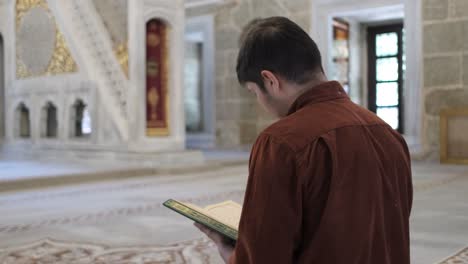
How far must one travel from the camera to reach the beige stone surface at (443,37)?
889 cm

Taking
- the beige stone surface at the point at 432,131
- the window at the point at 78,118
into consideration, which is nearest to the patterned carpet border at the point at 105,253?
the window at the point at 78,118

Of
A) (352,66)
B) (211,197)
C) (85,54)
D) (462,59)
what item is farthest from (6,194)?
(352,66)

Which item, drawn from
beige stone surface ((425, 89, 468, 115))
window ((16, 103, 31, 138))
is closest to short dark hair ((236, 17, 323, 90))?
beige stone surface ((425, 89, 468, 115))

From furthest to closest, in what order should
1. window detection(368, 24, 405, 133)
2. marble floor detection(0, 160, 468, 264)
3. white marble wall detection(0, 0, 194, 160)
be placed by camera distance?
window detection(368, 24, 405, 133), white marble wall detection(0, 0, 194, 160), marble floor detection(0, 160, 468, 264)

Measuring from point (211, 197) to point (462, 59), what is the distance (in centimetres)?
562

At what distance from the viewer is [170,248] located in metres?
3.13

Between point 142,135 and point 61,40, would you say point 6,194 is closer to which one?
point 142,135

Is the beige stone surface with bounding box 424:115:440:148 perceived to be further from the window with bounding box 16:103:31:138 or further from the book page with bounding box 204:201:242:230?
the book page with bounding box 204:201:242:230

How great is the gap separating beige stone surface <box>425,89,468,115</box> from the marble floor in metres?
2.54

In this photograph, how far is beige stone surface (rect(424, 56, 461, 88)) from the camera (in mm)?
8891

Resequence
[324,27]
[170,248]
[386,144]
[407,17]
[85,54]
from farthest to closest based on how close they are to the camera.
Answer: [324,27] < [407,17] < [85,54] < [170,248] < [386,144]

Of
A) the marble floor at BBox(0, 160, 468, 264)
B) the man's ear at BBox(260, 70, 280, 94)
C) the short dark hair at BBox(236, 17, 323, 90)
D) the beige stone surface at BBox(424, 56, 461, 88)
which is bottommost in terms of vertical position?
the marble floor at BBox(0, 160, 468, 264)

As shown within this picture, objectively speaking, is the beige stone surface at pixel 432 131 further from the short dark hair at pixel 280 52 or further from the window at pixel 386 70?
the short dark hair at pixel 280 52

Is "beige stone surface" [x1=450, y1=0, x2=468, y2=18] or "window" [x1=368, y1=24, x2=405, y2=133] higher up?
"beige stone surface" [x1=450, y1=0, x2=468, y2=18]
